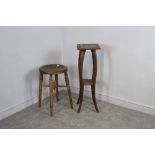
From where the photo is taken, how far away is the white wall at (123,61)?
267 cm

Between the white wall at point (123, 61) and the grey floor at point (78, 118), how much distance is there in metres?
0.20

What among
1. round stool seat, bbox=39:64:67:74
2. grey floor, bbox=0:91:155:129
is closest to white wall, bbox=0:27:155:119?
grey floor, bbox=0:91:155:129

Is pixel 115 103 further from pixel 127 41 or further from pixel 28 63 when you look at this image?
pixel 28 63

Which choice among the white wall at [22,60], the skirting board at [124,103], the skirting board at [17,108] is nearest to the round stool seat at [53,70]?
the white wall at [22,60]

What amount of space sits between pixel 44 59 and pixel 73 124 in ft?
3.42

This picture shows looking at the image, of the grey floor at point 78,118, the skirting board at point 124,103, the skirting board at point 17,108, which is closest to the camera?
the grey floor at point 78,118

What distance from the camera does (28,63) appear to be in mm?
2852

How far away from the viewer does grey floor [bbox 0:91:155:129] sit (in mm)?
2533

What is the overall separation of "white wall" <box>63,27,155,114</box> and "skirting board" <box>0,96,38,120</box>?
0.86 metres

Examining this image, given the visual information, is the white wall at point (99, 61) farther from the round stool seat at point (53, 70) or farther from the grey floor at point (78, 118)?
the round stool seat at point (53, 70)

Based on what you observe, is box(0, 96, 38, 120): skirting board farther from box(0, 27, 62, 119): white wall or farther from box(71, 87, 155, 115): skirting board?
box(71, 87, 155, 115): skirting board

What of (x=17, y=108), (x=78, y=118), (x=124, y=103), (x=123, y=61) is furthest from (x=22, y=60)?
(x=124, y=103)

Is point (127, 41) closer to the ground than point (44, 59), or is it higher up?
higher up
